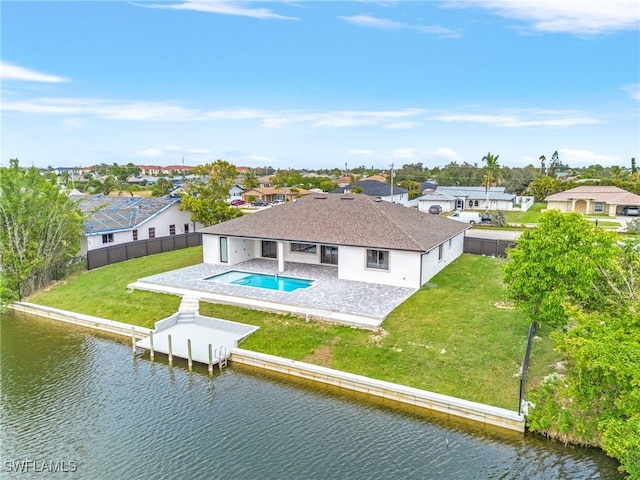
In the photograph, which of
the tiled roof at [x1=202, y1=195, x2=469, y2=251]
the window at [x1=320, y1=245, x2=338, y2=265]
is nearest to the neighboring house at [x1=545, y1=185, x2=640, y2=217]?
the tiled roof at [x1=202, y1=195, x2=469, y2=251]

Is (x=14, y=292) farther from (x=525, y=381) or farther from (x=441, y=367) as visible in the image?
(x=525, y=381)

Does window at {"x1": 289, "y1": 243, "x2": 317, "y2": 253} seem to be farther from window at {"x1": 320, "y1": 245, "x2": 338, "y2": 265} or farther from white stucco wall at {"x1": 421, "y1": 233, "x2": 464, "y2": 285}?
white stucco wall at {"x1": 421, "y1": 233, "x2": 464, "y2": 285}

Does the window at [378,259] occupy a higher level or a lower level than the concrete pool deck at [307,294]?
higher

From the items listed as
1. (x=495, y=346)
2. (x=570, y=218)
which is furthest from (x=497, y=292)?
(x=570, y=218)

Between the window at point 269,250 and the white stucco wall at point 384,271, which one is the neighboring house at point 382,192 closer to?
the window at point 269,250

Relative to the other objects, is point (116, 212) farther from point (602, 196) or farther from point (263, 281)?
point (602, 196)

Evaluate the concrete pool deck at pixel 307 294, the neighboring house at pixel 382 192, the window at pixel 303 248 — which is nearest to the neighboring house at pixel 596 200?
the neighboring house at pixel 382 192

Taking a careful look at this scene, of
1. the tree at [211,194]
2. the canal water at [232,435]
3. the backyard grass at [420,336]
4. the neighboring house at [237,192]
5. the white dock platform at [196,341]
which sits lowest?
the canal water at [232,435]
